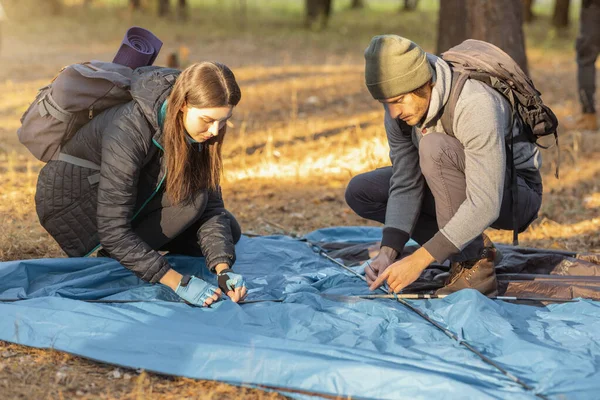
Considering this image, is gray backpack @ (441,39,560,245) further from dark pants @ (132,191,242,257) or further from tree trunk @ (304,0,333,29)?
tree trunk @ (304,0,333,29)

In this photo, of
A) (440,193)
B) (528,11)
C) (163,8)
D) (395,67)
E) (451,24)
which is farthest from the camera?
(163,8)

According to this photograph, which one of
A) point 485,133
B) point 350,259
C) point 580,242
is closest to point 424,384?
point 485,133

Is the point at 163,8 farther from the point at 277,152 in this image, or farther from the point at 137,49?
the point at 137,49

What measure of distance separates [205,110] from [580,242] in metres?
2.60

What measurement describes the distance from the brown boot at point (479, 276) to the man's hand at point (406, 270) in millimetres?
437

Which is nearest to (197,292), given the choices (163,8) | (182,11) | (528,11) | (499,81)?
(499,81)

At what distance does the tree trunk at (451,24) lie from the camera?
7.98 metres

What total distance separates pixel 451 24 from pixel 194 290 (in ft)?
19.1

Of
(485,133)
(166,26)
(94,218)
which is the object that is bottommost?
(166,26)

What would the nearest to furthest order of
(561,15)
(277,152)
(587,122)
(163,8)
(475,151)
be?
(475,151) → (277,152) → (587,122) → (561,15) → (163,8)

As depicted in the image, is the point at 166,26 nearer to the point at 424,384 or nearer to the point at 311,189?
the point at 311,189

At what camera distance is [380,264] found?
328cm

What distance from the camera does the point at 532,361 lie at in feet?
8.91

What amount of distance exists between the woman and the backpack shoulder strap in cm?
86
